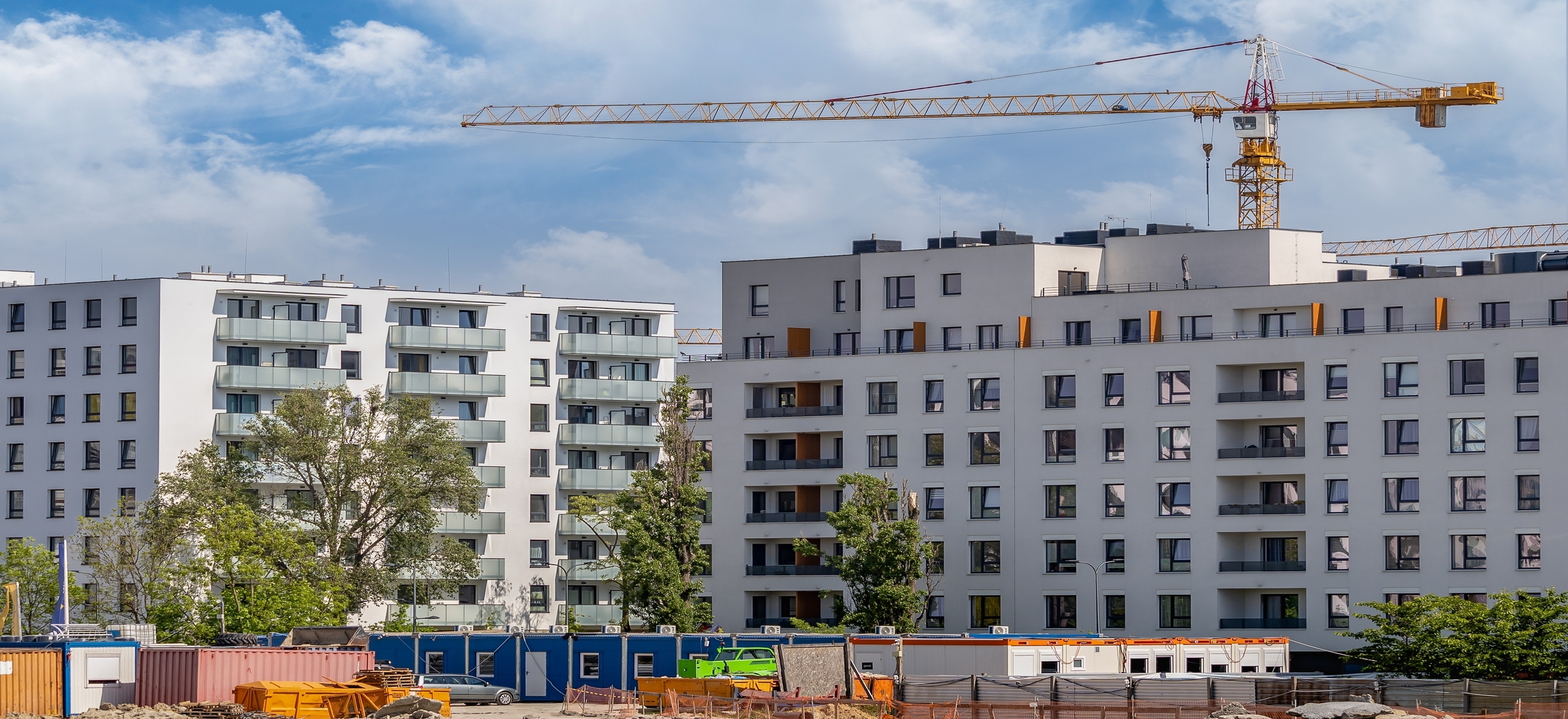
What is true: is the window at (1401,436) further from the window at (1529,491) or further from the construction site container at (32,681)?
the construction site container at (32,681)

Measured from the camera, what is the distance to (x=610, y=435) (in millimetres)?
148625

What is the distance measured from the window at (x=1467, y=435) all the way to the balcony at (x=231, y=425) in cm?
7158

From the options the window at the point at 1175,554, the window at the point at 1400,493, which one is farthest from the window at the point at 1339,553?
the window at the point at 1175,554

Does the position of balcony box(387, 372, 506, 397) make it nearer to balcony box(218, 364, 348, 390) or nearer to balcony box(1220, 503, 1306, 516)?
balcony box(218, 364, 348, 390)

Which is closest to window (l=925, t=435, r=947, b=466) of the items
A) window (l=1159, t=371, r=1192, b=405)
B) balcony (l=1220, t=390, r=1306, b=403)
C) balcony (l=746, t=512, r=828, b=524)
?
balcony (l=746, t=512, r=828, b=524)

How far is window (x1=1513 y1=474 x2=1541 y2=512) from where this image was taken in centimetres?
Answer: 10450

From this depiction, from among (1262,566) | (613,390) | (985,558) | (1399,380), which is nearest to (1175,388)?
(1262,566)

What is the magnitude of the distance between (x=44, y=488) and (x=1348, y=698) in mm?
89491

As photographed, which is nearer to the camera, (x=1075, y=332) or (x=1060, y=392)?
(x=1060, y=392)

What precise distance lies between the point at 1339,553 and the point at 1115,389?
1437 cm

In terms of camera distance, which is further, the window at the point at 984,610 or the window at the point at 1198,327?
the window at the point at 984,610

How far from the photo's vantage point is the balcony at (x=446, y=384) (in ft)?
463

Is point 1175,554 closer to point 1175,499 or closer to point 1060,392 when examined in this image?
point 1175,499

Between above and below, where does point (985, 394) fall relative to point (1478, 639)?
above
